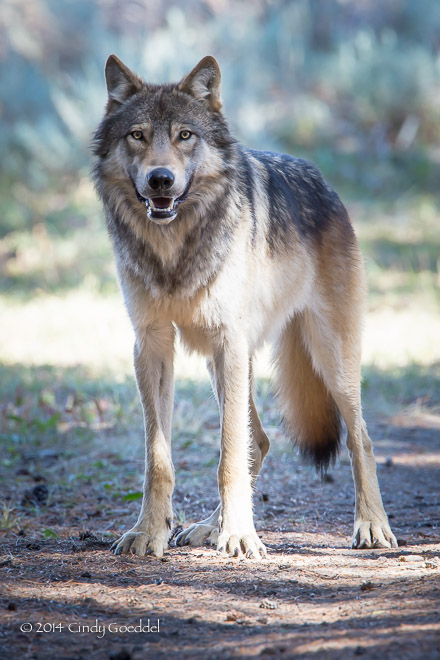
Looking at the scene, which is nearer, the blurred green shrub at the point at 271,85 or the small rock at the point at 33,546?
the small rock at the point at 33,546

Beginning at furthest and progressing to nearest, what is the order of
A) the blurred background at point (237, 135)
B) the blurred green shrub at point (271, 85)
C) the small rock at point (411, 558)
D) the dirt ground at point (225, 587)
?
the blurred green shrub at point (271, 85), the blurred background at point (237, 135), the small rock at point (411, 558), the dirt ground at point (225, 587)

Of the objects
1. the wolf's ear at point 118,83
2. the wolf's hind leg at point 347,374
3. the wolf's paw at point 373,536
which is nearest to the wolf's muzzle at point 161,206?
the wolf's ear at point 118,83

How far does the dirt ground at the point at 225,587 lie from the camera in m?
2.19

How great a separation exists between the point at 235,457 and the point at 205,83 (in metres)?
1.76

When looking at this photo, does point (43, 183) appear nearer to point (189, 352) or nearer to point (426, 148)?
point (426, 148)

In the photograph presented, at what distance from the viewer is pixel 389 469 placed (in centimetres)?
492

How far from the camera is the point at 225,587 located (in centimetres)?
279

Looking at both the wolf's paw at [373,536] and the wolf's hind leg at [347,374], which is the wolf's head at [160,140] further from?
the wolf's paw at [373,536]

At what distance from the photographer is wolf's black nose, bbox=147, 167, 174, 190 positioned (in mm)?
3240

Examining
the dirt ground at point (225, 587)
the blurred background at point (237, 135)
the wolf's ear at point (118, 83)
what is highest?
the blurred background at point (237, 135)

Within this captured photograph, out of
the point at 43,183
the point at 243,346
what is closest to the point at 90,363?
the point at 243,346

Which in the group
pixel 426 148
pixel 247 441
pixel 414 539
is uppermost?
pixel 426 148

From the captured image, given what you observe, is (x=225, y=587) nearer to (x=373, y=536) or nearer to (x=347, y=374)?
(x=373, y=536)

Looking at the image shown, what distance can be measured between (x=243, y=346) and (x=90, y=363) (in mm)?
3655
